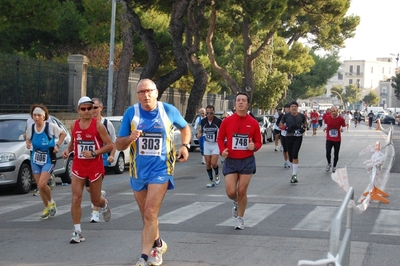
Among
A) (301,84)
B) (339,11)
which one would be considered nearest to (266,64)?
(339,11)

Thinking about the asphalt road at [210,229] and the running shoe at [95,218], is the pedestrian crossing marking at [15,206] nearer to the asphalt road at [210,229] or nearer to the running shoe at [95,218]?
the asphalt road at [210,229]

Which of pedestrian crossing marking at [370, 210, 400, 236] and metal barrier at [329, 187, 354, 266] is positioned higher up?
metal barrier at [329, 187, 354, 266]

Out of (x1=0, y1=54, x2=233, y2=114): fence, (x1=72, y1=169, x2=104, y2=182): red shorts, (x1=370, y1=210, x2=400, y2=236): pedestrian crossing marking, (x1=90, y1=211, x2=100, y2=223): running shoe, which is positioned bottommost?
(x1=90, y1=211, x2=100, y2=223): running shoe

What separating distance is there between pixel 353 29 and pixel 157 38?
19.9m

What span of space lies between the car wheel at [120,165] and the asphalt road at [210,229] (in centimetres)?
279

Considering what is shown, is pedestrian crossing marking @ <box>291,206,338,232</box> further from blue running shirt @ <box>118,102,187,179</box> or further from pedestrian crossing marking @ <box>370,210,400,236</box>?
blue running shirt @ <box>118,102,187,179</box>

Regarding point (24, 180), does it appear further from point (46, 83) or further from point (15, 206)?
point (46, 83)

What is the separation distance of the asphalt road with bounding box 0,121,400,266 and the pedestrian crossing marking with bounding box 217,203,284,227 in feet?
0.05

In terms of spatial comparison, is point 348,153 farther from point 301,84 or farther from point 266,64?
point 301,84

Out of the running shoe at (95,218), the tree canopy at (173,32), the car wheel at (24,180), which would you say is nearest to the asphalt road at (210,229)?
the running shoe at (95,218)

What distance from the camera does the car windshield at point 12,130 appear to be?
14.9m

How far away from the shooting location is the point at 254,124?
390 inches

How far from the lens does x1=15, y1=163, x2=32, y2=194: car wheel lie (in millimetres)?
14289

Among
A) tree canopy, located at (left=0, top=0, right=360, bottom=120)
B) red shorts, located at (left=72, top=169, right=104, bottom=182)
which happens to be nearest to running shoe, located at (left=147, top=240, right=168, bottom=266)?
red shorts, located at (left=72, top=169, right=104, bottom=182)
